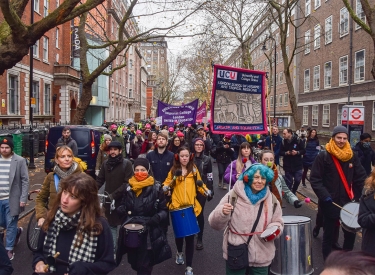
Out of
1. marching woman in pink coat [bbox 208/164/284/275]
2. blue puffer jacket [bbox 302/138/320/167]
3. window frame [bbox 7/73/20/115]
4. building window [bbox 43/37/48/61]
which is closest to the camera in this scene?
marching woman in pink coat [bbox 208/164/284/275]

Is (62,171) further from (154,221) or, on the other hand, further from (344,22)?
(344,22)

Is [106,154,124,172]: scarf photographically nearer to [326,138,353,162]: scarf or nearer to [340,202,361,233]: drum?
[326,138,353,162]: scarf

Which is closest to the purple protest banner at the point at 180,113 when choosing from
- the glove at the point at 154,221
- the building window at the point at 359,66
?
the glove at the point at 154,221

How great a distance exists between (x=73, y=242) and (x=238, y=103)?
521 centimetres

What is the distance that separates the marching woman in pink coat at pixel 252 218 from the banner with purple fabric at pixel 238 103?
3739mm

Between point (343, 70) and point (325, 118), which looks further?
point (325, 118)

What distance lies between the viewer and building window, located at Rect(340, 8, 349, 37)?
94.9ft

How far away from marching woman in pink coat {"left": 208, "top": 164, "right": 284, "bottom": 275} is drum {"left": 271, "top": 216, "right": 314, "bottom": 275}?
0.58 metres

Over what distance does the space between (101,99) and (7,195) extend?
4116cm

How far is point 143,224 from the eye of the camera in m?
4.00

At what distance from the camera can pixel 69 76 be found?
32125mm

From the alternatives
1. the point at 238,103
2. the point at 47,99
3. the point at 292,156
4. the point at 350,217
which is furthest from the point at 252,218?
the point at 47,99

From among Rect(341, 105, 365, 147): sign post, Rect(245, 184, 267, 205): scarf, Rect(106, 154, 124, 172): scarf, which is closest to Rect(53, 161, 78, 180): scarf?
Rect(106, 154, 124, 172): scarf

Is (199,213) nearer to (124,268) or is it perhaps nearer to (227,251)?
(124,268)
